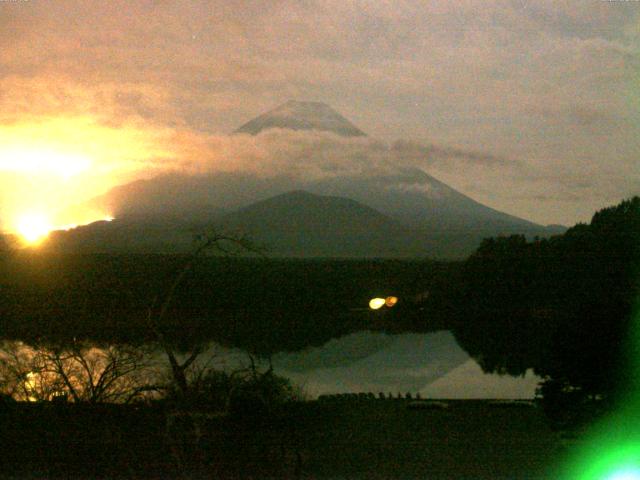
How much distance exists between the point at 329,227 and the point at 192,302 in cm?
3222

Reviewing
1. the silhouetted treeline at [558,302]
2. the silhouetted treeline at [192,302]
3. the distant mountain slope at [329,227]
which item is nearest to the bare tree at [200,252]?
the silhouetted treeline at [192,302]

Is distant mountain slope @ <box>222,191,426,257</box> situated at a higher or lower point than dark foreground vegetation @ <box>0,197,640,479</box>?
higher

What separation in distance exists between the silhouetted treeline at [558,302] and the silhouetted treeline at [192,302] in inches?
54.7

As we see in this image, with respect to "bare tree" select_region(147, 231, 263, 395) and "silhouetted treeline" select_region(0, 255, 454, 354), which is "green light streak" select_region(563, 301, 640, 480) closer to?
"bare tree" select_region(147, 231, 263, 395)

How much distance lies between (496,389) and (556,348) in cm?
331

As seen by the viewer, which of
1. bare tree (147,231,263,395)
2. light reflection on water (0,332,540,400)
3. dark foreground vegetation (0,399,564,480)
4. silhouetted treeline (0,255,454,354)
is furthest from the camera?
light reflection on water (0,332,540,400)

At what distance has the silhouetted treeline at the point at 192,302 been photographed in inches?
297

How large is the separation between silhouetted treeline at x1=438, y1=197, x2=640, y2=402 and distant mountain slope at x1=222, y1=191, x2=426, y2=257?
15.3 metres

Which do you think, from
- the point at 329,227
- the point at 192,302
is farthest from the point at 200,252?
the point at 329,227

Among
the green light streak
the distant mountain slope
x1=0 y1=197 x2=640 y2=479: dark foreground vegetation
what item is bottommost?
the green light streak

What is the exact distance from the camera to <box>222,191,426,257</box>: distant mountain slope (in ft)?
115

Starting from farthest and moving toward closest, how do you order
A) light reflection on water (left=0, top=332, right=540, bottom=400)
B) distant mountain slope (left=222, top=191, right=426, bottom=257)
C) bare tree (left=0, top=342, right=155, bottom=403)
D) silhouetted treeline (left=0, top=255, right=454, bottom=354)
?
distant mountain slope (left=222, top=191, right=426, bottom=257)
light reflection on water (left=0, top=332, right=540, bottom=400)
silhouetted treeline (left=0, top=255, right=454, bottom=354)
bare tree (left=0, top=342, right=155, bottom=403)

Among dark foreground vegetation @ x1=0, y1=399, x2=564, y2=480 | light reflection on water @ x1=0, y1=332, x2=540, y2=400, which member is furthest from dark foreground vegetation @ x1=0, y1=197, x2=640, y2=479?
light reflection on water @ x1=0, y1=332, x2=540, y2=400

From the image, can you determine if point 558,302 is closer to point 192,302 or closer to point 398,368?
point 398,368
